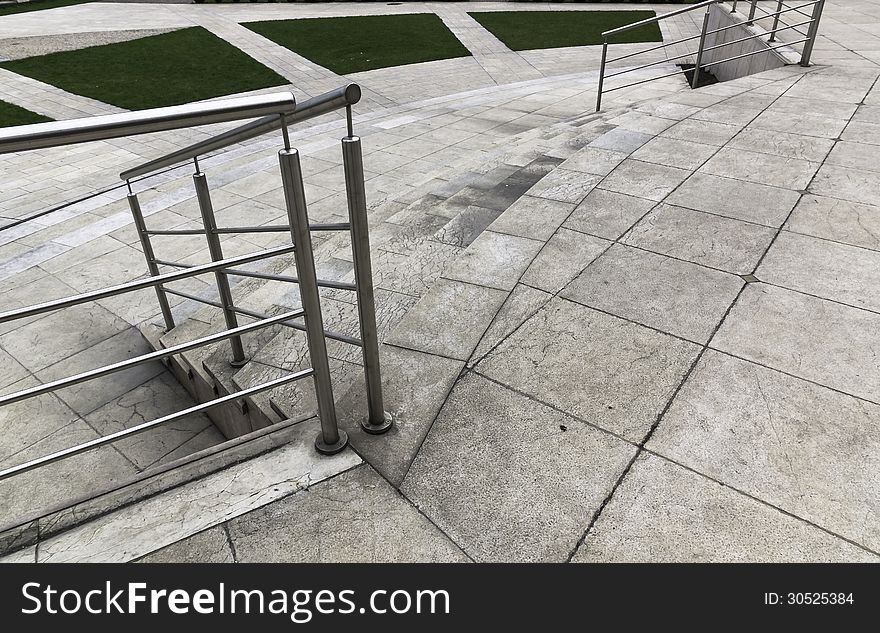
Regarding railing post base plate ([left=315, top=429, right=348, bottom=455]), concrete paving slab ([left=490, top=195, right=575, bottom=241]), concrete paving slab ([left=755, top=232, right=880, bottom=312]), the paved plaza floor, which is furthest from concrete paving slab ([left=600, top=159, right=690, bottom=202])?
railing post base plate ([left=315, top=429, right=348, bottom=455])

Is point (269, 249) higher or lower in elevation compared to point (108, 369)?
higher

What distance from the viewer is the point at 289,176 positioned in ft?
6.59

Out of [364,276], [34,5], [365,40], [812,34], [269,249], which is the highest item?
[269,249]

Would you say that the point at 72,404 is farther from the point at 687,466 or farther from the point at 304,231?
the point at 687,466

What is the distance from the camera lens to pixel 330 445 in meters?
2.64

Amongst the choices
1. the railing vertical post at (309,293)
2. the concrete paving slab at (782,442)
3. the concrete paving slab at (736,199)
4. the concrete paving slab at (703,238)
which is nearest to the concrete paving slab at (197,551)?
the railing vertical post at (309,293)

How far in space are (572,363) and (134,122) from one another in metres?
2.41

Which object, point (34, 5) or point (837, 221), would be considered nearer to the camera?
point (837, 221)

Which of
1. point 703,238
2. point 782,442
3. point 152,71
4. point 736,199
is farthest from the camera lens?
point 152,71

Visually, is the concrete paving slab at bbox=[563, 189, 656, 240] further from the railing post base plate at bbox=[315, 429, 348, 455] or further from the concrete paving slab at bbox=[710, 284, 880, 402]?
the railing post base plate at bbox=[315, 429, 348, 455]

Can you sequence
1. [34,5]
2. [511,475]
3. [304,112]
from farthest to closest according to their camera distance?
[34,5]
[511,475]
[304,112]

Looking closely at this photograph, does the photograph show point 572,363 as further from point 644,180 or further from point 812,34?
point 812,34

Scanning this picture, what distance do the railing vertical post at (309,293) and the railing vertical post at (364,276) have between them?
0.57 ft

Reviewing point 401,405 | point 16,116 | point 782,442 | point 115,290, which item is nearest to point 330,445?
point 401,405
